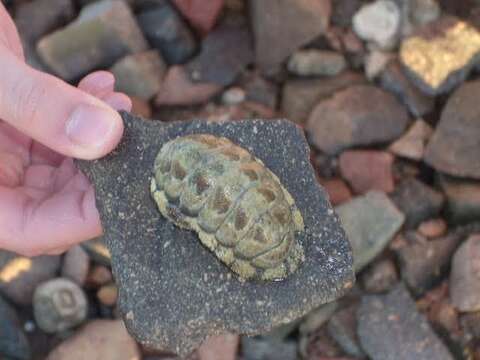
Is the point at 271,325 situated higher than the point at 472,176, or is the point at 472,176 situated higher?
the point at 271,325

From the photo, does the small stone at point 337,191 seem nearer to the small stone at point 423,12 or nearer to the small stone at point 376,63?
the small stone at point 376,63

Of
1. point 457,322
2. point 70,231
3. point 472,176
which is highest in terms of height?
point 70,231

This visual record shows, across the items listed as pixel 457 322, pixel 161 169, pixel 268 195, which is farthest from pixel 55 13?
pixel 457 322

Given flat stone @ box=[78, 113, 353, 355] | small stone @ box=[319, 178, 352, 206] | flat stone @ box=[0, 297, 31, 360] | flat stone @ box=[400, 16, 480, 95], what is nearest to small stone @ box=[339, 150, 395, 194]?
small stone @ box=[319, 178, 352, 206]

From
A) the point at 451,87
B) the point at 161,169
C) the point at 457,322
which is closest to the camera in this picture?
the point at 161,169

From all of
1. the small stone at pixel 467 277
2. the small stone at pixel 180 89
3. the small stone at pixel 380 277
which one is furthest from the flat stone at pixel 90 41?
the small stone at pixel 467 277

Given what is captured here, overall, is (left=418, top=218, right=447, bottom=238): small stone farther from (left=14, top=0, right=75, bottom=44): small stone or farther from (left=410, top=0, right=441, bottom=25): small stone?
(left=14, top=0, right=75, bottom=44): small stone

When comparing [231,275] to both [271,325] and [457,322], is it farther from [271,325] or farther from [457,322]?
[457,322]
